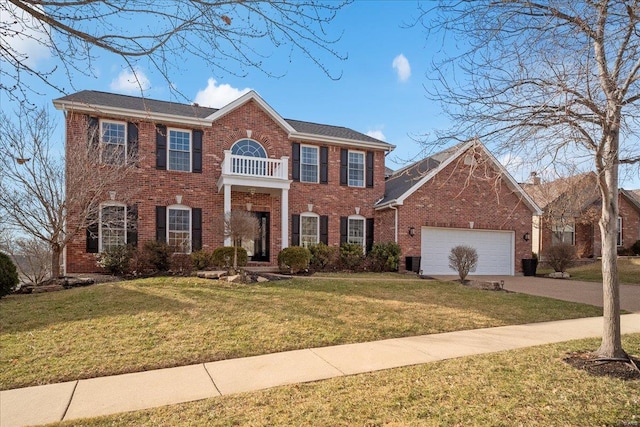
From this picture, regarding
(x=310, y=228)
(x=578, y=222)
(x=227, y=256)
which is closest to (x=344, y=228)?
(x=310, y=228)

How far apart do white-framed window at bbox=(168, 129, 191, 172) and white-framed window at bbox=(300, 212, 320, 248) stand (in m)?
5.26

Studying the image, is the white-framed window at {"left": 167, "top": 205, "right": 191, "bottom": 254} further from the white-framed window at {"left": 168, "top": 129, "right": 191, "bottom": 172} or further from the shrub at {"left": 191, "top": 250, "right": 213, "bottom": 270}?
the white-framed window at {"left": 168, "top": 129, "right": 191, "bottom": 172}

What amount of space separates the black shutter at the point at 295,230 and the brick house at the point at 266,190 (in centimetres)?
5

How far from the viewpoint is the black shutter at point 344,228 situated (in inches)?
677

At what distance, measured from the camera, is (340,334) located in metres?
6.50

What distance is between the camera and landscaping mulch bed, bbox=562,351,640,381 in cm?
480

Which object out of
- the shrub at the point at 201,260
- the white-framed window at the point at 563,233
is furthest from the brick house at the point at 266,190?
the white-framed window at the point at 563,233

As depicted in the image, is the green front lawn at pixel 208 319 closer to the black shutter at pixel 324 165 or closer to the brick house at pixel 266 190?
the brick house at pixel 266 190

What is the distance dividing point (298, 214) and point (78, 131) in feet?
28.6

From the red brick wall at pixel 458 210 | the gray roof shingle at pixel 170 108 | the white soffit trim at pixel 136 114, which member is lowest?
the red brick wall at pixel 458 210

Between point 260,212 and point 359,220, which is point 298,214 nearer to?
point 260,212

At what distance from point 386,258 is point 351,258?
61.8 inches

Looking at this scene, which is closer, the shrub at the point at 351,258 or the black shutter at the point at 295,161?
the shrub at the point at 351,258

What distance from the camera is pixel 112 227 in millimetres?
13398
